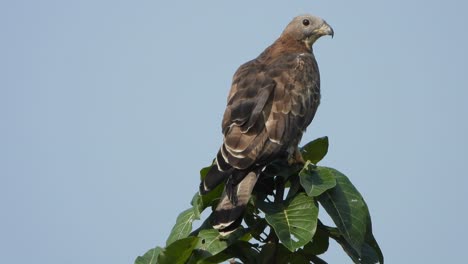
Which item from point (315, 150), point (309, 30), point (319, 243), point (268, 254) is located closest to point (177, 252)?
point (268, 254)

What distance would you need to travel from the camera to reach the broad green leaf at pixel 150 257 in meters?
4.14

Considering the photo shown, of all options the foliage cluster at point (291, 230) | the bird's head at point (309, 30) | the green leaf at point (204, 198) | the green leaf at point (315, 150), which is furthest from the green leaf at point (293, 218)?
the bird's head at point (309, 30)

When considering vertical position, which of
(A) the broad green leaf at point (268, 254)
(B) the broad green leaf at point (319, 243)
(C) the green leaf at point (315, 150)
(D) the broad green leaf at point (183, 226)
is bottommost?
(A) the broad green leaf at point (268, 254)

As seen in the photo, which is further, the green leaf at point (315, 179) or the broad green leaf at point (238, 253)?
the green leaf at point (315, 179)

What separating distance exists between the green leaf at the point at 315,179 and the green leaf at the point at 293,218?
0.10 meters

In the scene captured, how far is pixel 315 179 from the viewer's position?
456cm

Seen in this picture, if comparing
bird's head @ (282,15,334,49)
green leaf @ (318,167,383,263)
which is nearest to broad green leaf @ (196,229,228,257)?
green leaf @ (318,167,383,263)

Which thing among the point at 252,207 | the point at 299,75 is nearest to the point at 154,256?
the point at 252,207

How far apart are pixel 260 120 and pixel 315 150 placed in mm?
815

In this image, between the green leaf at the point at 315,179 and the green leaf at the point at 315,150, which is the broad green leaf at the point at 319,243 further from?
the green leaf at the point at 315,150

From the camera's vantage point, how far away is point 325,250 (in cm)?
449

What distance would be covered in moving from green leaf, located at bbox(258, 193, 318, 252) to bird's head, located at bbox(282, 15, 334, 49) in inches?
154

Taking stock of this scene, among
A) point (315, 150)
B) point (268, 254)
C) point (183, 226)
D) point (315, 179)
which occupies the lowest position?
point (268, 254)

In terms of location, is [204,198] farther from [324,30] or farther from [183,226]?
[324,30]
